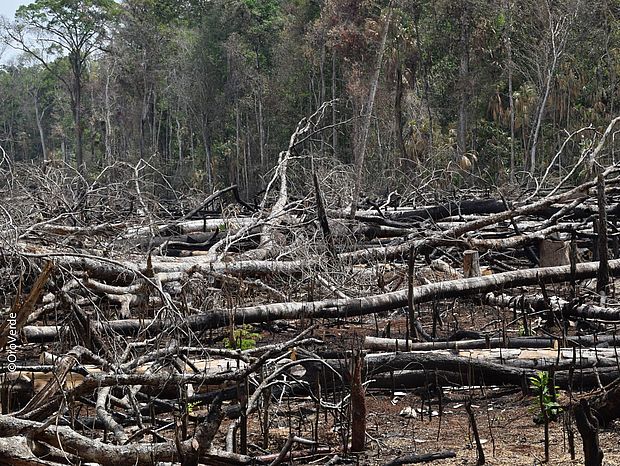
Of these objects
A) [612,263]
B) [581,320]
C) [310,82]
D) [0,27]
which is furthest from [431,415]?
[0,27]

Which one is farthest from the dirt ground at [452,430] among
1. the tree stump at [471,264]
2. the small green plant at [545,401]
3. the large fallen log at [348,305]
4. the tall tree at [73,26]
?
the tall tree at [73,26]

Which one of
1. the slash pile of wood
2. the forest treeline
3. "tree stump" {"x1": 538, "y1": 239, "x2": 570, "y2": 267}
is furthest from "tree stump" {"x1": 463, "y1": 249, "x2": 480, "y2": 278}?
the forest treeline

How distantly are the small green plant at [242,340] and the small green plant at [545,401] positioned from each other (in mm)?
2755

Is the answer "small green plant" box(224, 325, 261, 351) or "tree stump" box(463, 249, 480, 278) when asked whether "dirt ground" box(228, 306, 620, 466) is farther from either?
"tree stump" box(463, 249, 480, 278)

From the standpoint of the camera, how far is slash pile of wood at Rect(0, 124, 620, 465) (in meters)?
5.27

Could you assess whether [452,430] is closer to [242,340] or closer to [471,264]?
[242,340]

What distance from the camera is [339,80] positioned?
3922 cm

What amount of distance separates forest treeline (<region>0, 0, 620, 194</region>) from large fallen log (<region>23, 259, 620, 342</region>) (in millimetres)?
9529

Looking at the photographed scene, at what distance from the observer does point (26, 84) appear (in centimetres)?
6425

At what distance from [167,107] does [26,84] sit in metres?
18.0

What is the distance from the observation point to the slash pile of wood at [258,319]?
5266 millimetres

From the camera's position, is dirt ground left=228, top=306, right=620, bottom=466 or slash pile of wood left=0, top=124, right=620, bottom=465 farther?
slash pile of wood left=0, top=124, right=620, bottom=465

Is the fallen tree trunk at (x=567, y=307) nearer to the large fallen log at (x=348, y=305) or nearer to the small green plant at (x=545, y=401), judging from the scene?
the large fallen log at (x=348, y=305)

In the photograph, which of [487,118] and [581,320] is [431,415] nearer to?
[581,320]
